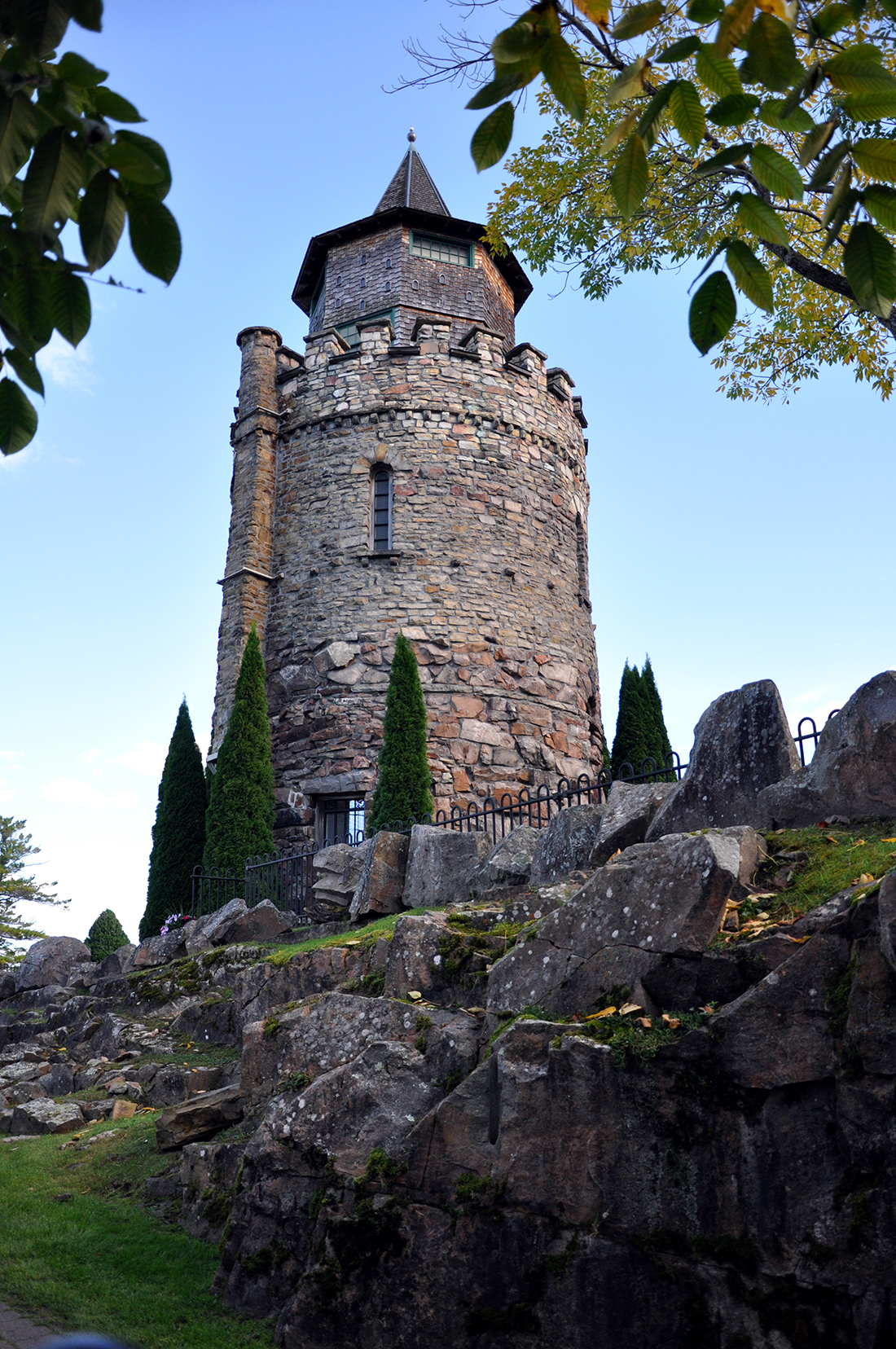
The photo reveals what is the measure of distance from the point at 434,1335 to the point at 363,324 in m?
16.4

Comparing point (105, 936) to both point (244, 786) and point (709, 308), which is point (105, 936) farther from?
point (709, 308)

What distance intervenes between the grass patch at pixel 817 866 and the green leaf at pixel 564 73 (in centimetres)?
335

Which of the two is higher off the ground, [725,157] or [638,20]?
[638,20]

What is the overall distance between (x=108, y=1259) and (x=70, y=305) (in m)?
5.19

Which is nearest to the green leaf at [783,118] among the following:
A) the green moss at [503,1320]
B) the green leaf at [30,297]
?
the green leaf at [30,297]

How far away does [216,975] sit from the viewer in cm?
1148

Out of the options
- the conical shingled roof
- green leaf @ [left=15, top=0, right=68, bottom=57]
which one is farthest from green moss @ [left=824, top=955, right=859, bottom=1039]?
the conical shingled roof

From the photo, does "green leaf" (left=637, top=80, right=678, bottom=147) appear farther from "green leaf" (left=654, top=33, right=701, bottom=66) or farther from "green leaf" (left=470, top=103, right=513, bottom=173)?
"green leaf" (left=470, top=103, right=513, bottom=173)

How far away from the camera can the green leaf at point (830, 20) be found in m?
2.37

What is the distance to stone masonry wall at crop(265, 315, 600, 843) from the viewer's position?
51.9 ft

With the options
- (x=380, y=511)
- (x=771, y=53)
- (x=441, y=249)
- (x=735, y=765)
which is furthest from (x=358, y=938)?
(x=441, y=249)

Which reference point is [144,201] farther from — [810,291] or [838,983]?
[810,291]

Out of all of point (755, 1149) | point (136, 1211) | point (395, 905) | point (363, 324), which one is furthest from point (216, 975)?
point (363, 324)

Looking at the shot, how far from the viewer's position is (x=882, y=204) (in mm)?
2373
